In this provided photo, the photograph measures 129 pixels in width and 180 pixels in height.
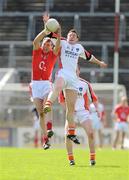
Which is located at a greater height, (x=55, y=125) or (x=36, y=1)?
(x=36, y=1)

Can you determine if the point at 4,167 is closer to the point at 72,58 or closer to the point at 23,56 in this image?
the point at 72,58

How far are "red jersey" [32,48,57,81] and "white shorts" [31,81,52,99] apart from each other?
0.11m

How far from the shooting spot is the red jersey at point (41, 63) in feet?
49.3

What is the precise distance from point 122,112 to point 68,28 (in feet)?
31.5

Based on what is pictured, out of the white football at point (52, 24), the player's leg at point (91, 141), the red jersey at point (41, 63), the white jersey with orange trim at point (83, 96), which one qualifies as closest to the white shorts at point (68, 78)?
the white jersey with orange trim at point (83, 96)

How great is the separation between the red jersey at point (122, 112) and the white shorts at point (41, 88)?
11.4m

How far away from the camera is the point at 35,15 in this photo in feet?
116

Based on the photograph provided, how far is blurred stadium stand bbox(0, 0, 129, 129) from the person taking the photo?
3294cm

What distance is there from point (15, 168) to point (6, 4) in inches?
991

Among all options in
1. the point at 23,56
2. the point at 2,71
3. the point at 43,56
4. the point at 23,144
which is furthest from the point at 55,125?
the point at 43,56

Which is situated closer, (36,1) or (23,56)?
(23,56)

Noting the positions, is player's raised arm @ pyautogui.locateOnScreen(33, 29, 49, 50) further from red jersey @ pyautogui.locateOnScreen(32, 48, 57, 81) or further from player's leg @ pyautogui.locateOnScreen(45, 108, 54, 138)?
player's leg @ pyautogui.locateOnScreen(45, 108, 54, 138)

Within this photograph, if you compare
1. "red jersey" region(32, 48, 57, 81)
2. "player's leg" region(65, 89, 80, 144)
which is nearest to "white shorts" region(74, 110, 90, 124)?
"player's leg" region(65, 89, 80, 144)

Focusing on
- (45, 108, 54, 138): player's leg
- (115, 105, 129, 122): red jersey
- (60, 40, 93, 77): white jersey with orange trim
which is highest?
(60, 40, 93, 77): white jersey with orange trim
